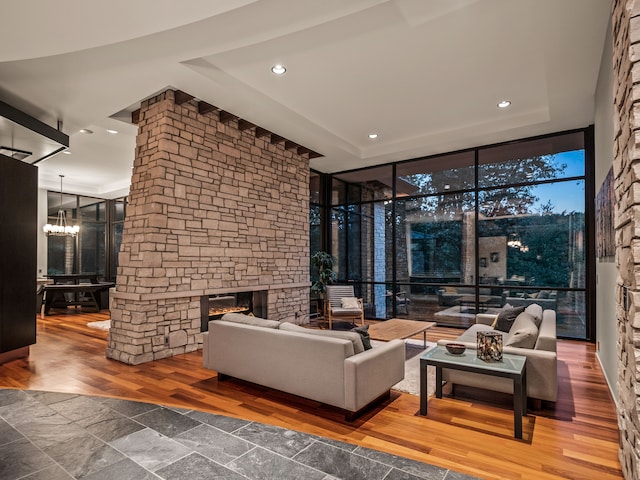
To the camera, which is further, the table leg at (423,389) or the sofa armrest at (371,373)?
the table leg at (423,389)

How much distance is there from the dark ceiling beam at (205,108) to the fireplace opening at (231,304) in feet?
8.26

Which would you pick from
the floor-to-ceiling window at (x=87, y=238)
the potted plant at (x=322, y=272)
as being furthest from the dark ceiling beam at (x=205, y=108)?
the floor-to-ceiling window at (x=87, y=238)

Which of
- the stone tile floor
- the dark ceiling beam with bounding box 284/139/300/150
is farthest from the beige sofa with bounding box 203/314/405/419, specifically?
the dark ceiling beam with bounding box 284/139/300/150

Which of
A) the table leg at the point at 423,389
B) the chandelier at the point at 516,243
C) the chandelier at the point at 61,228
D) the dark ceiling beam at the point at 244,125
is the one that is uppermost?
the dark ceiling beam at the point at 244,125

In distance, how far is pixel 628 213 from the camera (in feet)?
6.37

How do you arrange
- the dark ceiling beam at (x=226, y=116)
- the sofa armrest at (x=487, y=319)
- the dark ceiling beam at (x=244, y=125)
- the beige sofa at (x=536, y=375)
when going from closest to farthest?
the beige sofa at (x=536, y=375) → the sofa armrest at (x=487, y=319) → the dark ceiling beam at (x=226, y=116) → the dark ceiling beam at (x=244, y=125)

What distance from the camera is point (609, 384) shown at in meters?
3.63

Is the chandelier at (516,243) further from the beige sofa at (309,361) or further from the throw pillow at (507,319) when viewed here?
the beige sofa at (309,361)

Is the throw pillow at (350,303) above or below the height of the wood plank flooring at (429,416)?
above

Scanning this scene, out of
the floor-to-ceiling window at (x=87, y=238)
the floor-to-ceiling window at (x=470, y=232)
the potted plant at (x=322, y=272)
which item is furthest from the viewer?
the floor-to-ceiling window at (x=87, y=238)

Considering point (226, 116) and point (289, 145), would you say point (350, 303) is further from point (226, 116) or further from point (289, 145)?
point (226, 116)

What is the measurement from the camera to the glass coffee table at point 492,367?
267 cm

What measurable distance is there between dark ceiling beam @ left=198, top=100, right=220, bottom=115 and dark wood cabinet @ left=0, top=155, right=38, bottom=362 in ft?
7.43

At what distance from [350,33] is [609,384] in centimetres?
415
